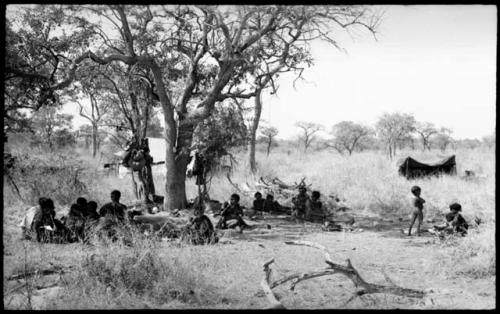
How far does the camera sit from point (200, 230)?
25.5 feet

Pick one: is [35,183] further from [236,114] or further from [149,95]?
[236,114]

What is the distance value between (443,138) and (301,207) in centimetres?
4689

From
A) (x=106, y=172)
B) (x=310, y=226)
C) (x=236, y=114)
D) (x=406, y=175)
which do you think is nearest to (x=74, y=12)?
(x=236, y=114)

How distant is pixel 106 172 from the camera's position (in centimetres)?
1916

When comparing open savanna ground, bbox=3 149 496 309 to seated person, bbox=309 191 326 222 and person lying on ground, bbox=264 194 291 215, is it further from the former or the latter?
person lying on ground, bbox=264 194 291 215

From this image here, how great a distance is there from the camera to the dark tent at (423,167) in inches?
685

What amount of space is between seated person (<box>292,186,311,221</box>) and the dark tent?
7.50 m

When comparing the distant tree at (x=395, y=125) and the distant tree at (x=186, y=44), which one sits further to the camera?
the distant tree at (x=395, y=125)

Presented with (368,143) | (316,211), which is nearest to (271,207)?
(316,211)

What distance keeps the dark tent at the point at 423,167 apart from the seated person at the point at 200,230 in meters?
11.3

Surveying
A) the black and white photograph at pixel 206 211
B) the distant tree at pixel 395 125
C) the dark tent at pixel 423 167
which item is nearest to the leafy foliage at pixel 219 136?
the black and white photograph at pixel 206 211

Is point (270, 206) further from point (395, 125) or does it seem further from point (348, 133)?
point (348, 133)

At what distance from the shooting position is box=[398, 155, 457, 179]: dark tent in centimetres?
1740

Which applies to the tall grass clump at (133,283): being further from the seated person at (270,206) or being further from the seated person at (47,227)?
the seated person at (270,206)
